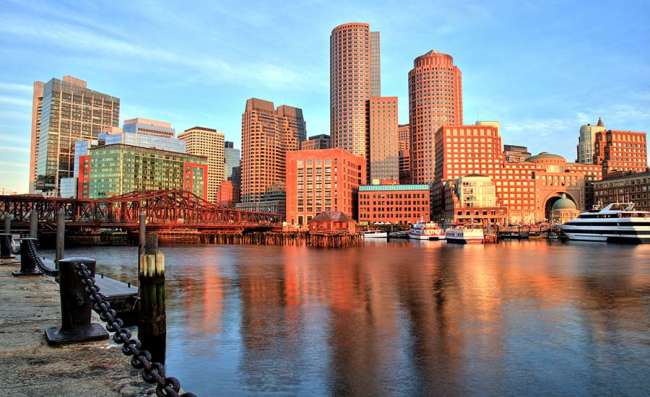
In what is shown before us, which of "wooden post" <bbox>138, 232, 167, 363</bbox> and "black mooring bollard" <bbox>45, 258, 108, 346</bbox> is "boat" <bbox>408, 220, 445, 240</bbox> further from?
"black mooring bollard" <bbox>45, 258, 108, 346</bbox>

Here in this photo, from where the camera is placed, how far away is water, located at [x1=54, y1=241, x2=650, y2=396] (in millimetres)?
19781

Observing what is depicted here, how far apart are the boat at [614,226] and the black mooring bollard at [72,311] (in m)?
158

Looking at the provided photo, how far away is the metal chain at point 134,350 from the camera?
26.2 ft

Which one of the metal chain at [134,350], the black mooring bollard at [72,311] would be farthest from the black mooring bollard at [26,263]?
the metal chain at [134,350]

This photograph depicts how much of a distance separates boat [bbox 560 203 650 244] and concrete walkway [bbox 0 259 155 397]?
514ft

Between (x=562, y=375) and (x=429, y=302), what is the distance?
59.7ft

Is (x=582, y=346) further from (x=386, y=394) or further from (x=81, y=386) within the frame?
(x=81, y=386)

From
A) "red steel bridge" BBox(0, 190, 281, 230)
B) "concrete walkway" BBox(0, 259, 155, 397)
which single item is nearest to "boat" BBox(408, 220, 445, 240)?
"red steel bridge" BBox(0, 190, 281, 230)

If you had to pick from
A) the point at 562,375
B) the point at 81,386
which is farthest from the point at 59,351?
the point at 562,375

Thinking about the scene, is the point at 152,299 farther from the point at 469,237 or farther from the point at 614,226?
the point at 614,226

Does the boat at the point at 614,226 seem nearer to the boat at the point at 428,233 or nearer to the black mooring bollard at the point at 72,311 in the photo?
the boat at the point at 428,233

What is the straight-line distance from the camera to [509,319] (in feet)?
106

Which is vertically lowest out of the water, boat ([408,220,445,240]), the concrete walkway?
the water

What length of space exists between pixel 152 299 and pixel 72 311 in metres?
10.9
